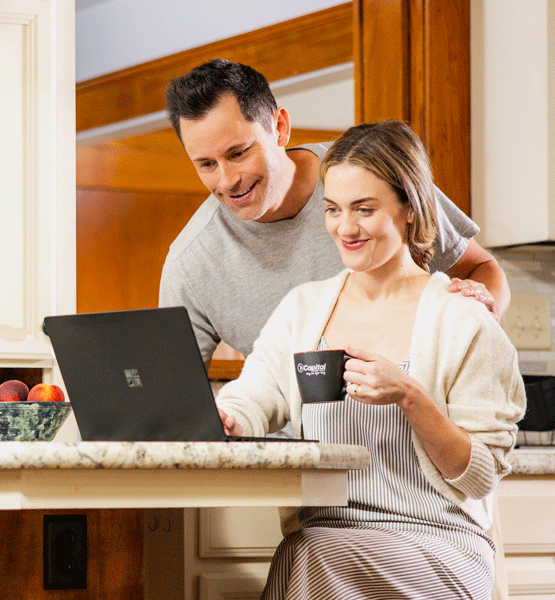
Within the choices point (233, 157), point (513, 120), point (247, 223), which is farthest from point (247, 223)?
point (513, 120)

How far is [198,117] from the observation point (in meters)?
1.72

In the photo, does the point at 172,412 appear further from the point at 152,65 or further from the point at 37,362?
the point at 152,65

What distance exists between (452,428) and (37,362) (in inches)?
52.4

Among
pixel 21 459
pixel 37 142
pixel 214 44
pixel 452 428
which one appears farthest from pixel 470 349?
pixel 214 44

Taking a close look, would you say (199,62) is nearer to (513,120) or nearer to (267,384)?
(513,120)

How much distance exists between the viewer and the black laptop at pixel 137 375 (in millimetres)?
935

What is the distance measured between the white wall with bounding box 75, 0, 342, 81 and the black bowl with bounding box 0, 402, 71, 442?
4.90 feet

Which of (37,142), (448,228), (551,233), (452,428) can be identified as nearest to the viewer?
(452,428)

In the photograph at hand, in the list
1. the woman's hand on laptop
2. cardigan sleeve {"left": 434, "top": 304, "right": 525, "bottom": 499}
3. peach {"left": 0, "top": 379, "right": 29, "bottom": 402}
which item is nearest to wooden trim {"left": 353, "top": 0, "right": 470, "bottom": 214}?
cardigan sleeve {"left": 434, "top": 304, "right": 525, "bottom": 499}

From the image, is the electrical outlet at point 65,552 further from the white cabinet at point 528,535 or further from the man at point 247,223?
the white cabinet at point 528,535

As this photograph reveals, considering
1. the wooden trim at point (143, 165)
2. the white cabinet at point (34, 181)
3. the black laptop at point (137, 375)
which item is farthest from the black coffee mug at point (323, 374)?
the wooden trim at point (143, 165)

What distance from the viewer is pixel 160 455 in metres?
0.81

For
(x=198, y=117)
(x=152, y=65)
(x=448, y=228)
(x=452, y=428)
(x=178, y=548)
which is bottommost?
(x=178, y=548)

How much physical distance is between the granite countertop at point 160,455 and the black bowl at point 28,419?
1.15 ft
